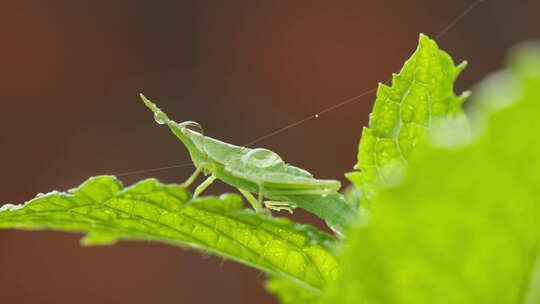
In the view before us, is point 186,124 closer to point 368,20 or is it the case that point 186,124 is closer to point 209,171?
point 209,171

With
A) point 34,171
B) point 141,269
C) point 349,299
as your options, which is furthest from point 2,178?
point 349,299

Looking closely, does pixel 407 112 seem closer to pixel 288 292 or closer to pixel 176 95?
pixel 288 292

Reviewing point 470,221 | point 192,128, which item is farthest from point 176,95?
point 470,221

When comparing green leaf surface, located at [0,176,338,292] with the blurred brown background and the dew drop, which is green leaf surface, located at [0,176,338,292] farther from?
the blurred brown background

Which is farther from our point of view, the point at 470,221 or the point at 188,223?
the point at 188,223

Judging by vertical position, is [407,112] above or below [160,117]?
below

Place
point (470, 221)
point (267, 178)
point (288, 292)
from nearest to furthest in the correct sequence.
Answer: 1. point (470, 221)
2. point (288, 292)
3. point (267, 178)

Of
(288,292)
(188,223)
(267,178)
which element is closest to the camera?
(288,292)
